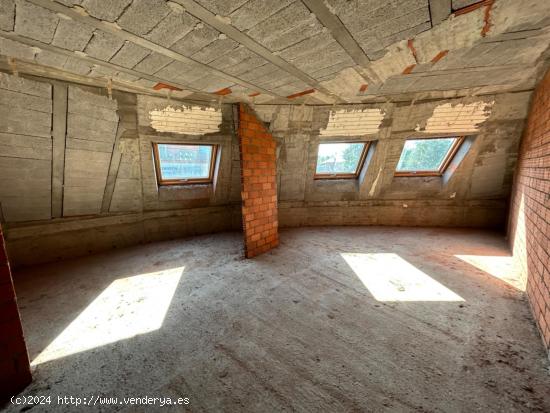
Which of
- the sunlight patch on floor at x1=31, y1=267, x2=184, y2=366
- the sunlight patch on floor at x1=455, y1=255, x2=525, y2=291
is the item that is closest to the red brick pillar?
the sunlight patch on floor at x1=31, y1=267, x2=184, y2=366

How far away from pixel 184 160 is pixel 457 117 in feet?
14.2

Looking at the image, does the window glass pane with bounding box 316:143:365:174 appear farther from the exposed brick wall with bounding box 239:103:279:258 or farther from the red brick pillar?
the red brick pillar

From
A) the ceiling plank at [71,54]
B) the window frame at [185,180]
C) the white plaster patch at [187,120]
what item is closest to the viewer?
the ceiling plank at [71,54]

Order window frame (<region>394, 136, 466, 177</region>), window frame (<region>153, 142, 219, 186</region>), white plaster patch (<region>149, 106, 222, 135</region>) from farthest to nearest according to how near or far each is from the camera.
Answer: window frame (<region>394, 136, 466, 177</region>)
window frame (<region>153, 142, 219, 186</region>)
white plaster patch (<region>149, 106, 222, 135</region>)

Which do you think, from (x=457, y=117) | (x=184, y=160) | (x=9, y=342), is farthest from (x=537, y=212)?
(x=184, y=160)

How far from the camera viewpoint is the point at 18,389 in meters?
1.32

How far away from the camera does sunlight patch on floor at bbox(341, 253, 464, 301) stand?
86.8 inches

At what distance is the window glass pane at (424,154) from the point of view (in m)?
4.11

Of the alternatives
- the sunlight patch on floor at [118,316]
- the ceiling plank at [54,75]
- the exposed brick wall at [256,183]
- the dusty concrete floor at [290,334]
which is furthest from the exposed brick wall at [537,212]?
the ceiling plank at [54,75]

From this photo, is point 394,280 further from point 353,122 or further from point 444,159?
point 444,159

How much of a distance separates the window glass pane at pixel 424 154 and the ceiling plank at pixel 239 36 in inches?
112

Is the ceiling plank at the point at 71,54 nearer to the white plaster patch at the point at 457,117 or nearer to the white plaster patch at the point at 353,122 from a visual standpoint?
the white plaster patch at the point at 353,122

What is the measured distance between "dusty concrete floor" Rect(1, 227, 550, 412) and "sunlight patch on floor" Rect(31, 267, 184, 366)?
0.04 feet

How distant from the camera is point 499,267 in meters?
2.81
